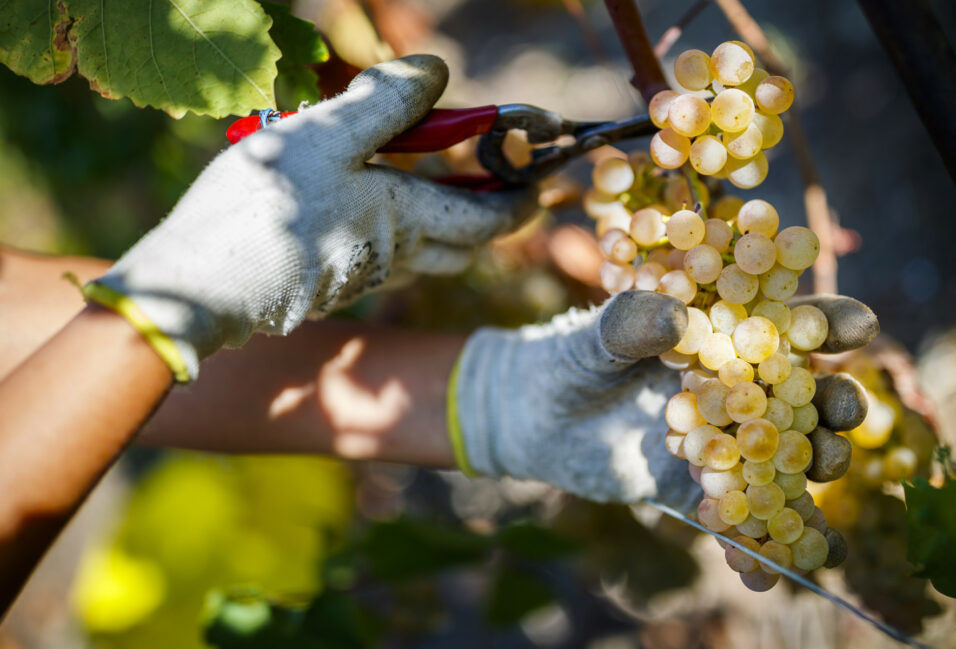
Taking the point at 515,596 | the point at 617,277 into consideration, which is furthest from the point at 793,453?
the point at 515,596

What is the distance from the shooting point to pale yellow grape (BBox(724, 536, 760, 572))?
2.02ft

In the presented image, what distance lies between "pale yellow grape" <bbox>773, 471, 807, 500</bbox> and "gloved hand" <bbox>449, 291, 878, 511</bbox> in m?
0.07

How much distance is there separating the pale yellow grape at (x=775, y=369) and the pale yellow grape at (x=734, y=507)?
0.11 metres

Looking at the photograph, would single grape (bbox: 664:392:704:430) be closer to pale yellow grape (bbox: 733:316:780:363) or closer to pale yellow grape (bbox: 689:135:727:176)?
pale yellow grape (bbox: 733:316:780:363)

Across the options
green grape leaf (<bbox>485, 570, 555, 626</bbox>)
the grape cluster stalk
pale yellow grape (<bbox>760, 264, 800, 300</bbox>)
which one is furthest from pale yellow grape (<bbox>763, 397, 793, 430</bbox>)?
green grape leaf (<bbox>485, 570, 555, 626</bbox>)

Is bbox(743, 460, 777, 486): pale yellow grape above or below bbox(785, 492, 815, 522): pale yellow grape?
above

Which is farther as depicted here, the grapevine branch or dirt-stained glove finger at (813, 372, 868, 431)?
the grapevine branch

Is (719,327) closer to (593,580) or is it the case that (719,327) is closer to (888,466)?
(888,466)

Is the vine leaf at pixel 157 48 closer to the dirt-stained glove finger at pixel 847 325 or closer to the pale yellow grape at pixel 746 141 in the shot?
the pale yellow grape at pixel 746 141

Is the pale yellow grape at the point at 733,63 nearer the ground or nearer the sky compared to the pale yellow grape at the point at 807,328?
nearer the sky

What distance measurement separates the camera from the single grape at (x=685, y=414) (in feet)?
2.11

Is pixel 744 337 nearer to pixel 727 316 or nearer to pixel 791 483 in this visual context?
pixel 727 316

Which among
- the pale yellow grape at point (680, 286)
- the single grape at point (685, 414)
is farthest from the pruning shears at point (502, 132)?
the single grape at point (685, 414)

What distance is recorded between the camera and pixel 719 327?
0.64 m
